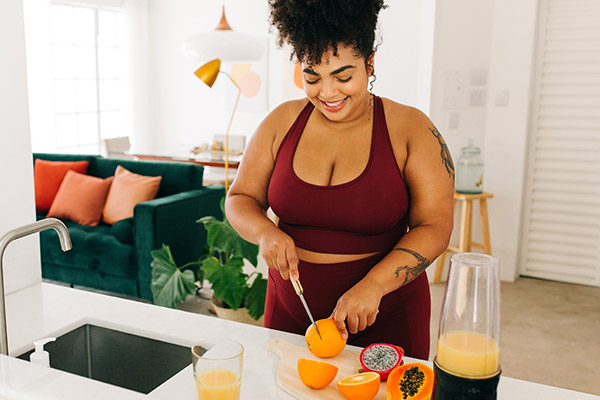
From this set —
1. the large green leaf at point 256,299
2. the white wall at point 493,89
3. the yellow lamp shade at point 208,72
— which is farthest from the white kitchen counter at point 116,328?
the white wall at point 493,89

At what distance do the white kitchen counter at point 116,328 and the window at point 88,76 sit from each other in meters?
5.27

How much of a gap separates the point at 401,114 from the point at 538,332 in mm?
2640

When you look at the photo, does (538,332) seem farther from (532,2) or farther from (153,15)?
(153,15)

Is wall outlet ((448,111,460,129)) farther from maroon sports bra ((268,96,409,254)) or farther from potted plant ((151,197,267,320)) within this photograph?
maroon sports bra ((268,96,409,254))

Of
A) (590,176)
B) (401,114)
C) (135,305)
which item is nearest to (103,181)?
(135,305)

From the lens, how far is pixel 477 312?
2.82 ft

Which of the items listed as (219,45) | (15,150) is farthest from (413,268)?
(219,45)

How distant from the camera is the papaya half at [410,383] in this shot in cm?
104

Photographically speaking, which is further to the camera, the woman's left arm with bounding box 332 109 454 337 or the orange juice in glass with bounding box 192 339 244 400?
the woman's left arm with bounding box 332 109 454 337

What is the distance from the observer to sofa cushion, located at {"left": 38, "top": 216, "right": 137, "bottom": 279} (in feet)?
12.1

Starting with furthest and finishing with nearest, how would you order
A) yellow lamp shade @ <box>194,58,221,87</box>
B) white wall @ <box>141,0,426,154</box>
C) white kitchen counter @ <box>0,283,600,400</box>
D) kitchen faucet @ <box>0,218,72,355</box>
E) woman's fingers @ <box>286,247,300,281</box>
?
white wall @ <box>141,0,426,154</box> < yellow lamp shade @ <box>194,58,221,87</box> < woman's fingers @ <box>286,247,300,281</box> < kitchen faucet @ <box>0,218,72,355</box> < white kitchen counter @ <box>0,283,600,400</box>

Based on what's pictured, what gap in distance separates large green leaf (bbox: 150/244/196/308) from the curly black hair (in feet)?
6.49

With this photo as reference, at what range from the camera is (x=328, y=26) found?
1.37 metres

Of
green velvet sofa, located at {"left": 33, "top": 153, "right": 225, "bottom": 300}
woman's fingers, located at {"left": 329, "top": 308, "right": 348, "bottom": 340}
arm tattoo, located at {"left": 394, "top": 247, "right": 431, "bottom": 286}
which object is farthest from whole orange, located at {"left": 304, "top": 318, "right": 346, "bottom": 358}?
green velvet sofa, located at {"left": 33, "top": 153, "right": 225, "bottom": 300}
